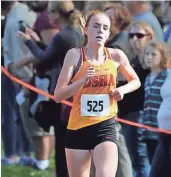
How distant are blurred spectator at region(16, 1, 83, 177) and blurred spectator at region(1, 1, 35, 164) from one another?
86 cm

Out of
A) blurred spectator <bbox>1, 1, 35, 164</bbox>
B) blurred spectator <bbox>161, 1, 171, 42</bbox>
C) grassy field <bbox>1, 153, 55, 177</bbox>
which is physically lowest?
grassy field <bbox>1, 153, 55, 177</bbox>

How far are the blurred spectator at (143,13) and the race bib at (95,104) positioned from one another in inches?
109

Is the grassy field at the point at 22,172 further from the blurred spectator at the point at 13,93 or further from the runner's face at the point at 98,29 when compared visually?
the runner's face at the point at 98,29

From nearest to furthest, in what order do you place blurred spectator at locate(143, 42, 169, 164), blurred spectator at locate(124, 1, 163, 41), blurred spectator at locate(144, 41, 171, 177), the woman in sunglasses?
blurred spectator at locate(144, 41, 171, 177) < blurred spectator at locate(143, 42, 169, 164) < the woman in sunglasses < blurred spectator at locate(124, 1, 163, 41)

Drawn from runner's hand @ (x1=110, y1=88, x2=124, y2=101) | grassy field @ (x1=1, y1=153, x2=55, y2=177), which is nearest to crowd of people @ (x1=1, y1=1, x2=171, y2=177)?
runner's hand @ (x1=110, y1=88, x2=124, y2=101)

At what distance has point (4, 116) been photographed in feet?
Answer: 32.5

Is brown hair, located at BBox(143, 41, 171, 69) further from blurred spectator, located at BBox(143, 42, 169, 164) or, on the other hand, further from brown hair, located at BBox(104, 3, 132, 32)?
brown hair, located at BBox(104, 3, 132, 32)

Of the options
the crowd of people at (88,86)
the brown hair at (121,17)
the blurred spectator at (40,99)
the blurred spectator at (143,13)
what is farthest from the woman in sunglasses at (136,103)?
the blurred spectator at (40,99)

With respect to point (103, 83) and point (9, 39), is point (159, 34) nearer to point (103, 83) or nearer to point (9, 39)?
point (9, 39)

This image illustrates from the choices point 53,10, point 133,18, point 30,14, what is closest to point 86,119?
point 53,10

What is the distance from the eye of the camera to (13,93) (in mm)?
9812

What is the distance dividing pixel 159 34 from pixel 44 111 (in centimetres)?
147

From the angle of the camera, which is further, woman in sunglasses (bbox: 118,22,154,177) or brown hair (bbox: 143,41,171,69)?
woman in sunglasses (bbox: 118,22,154,177)

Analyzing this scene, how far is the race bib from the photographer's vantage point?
19.4 ft
